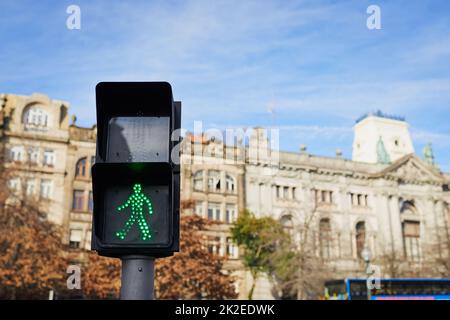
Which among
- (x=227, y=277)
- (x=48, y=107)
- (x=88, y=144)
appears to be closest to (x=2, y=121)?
(x=48, y=107)

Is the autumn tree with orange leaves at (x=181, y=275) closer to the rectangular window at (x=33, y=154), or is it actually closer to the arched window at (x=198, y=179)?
the arched window at (x=198, y=179)

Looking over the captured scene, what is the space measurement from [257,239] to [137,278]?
38872 mm

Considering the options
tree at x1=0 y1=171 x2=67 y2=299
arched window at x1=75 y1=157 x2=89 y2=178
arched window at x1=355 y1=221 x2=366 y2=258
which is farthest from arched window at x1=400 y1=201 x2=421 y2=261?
tree at x1=0 y1=171 x2=67 y2=299

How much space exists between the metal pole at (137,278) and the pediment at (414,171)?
52069 millimetres

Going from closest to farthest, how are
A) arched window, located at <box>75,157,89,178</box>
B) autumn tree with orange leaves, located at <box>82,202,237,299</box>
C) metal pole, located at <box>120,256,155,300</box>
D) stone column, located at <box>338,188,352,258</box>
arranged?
metal pole, located at <box>120,256,155,300</box> < autumn tree with orange leaves, located at <box>82,202,237,299</box> < arched window, located at <box>75,157,89,178</box> < stone column, located at <box>338,188,352,258</box>

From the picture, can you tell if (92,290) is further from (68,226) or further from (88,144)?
(88,144)

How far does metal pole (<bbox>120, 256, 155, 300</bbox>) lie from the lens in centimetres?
302

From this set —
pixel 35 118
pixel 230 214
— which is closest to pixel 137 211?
pixel 35 118

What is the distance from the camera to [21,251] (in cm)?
3070

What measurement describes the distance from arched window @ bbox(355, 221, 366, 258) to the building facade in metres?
0.11

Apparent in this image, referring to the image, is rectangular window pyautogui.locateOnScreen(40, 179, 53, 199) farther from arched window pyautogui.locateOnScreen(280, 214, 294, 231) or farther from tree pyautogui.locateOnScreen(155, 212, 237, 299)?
arched window pyautogui.locateOnScreen(280, 214, 294, 231)

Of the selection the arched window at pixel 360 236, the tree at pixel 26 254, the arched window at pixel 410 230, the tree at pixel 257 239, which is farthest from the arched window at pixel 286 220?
the tree at pixel 26 254

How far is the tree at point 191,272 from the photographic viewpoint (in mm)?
32188

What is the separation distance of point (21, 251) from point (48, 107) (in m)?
15.1
